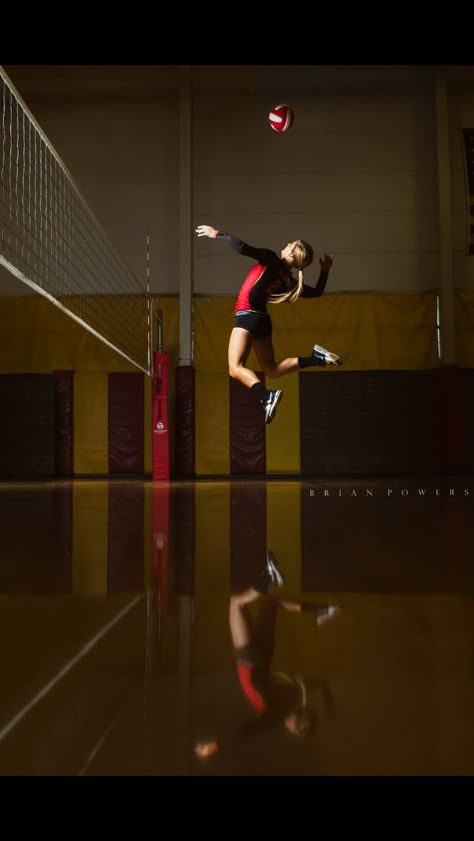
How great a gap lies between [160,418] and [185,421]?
0.74m

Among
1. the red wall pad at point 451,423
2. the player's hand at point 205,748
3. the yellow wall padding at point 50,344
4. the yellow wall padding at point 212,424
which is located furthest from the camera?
the yellow wall padding at point 50,344

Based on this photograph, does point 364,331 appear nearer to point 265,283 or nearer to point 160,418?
point 160,418

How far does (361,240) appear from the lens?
34.6 ft

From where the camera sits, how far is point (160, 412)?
9461mm

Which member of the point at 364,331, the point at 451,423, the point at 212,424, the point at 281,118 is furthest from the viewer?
the point at 364,331

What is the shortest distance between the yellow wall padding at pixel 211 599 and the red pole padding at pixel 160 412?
7102 millimetres

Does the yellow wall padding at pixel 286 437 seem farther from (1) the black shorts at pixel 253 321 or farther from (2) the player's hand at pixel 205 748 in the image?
(2) the player's hand at pixel 205 748

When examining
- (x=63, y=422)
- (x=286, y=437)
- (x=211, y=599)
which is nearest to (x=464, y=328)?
(x=286, y=437)

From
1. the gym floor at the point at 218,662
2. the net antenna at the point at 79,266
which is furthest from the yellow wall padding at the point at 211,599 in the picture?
the net antenna at the point at 79,266

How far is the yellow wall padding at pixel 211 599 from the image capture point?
0.78m

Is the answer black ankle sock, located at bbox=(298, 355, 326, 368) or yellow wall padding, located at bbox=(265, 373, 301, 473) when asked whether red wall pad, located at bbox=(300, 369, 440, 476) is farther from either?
black ankle sock, located at bbox=(298, 355, 326, 368)

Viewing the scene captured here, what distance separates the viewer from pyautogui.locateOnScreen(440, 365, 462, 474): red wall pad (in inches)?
389
